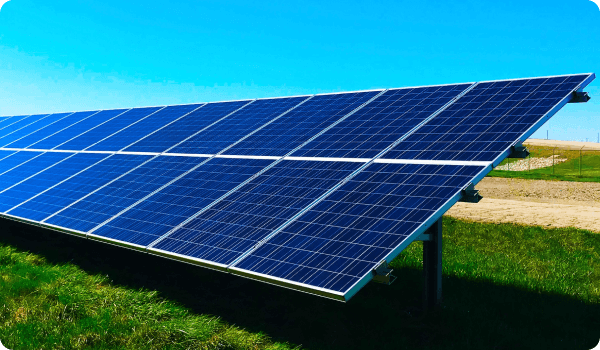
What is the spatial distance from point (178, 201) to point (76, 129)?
1123 cm

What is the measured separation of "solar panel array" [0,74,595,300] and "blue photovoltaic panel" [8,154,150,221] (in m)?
0.05

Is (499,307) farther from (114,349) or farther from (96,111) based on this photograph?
(96,111)

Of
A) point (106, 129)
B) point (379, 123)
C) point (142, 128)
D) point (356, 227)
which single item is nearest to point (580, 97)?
point (379, 123)

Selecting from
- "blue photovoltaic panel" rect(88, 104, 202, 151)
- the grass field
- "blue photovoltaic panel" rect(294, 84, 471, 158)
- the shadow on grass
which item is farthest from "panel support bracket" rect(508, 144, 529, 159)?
the grass field

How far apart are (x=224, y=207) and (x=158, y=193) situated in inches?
84.5

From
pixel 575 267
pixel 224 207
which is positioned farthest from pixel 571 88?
pixel 224 207

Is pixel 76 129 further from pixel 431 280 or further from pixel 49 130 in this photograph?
pixel 431 280

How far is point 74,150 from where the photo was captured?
1584 centimetres

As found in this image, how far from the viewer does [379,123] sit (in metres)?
10.4

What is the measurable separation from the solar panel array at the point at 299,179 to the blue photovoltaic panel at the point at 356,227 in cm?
2

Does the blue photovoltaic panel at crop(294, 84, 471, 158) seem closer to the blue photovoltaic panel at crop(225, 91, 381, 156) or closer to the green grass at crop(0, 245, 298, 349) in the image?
the blue photovoltaic panel at crop(225, 91, 381, 156)

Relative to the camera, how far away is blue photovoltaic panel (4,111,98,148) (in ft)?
63.7

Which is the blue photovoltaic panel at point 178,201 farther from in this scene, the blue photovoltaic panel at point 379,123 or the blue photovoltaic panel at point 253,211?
the blue photovoltaic panel at point 379,123

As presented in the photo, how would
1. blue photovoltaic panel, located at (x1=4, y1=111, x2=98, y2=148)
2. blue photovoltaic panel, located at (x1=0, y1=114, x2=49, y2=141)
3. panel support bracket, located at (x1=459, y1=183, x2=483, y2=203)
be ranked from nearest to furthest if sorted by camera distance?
panel support bracket, located at (x1=459, y1=183, x2=483, y2=203) < blue photovoltaic panel, located at (x1=4, y1=111, x2=98, y2=148) < blue photovoltaic panel, located at (x1=0, y1=114, x2=49, y2=141)
